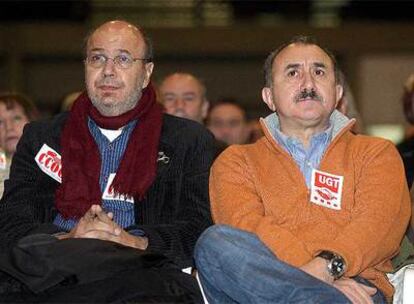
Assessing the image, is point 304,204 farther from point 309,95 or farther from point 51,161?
point 51,161

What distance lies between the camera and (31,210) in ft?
14.5

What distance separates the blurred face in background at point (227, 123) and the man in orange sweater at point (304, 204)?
326 centimetres

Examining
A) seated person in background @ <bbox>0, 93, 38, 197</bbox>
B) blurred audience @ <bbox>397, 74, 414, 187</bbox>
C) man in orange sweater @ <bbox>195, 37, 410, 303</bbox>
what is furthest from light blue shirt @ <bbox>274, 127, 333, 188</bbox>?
seated person in background @ <bbox>0, 93, 38, 197</bbox>

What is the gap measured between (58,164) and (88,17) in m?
8.71

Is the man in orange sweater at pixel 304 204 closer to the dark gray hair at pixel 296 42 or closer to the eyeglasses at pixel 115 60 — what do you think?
the dark gray hair at pixel 296 42

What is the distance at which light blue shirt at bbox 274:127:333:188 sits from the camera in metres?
4.16

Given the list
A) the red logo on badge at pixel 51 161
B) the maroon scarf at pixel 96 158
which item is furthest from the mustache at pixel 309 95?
the red logo on badge at pixel 51 161

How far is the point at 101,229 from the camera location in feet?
13.3

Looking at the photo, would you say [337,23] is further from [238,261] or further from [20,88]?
[238,261]

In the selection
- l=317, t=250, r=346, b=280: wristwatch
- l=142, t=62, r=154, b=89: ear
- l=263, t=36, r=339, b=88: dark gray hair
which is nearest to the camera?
l=317, t=250, r=346, b=280: wristwatch

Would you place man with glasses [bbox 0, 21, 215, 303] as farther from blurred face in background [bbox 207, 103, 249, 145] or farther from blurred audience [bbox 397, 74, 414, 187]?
blurred face in background [bbox 207, 103, 249, 145]

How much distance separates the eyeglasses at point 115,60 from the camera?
14.9 feet

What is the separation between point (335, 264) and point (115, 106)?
130cm

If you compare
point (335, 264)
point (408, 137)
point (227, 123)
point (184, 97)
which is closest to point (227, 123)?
point (227, 123)
